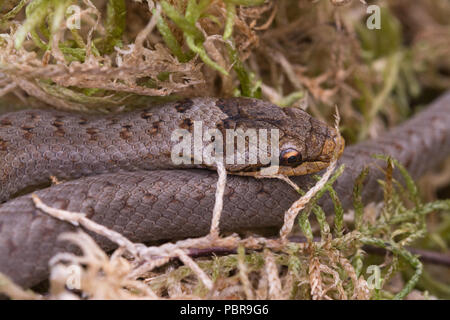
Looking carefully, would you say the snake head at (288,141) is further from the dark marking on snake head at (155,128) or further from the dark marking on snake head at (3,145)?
the dark marking on snake head at (3,145)

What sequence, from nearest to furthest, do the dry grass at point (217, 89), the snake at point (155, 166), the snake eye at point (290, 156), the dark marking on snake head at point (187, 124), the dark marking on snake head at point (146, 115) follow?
the dry grass at point (217, 89)
the snake at point (155, 166)
the snake eye at point (290, 156)
the dark marking on snake head at point (187, 124)
the dark marking on snake head at point (146, 115)

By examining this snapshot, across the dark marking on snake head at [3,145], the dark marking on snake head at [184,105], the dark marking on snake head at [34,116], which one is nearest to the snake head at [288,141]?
the dark marking on snake head at [184,105]

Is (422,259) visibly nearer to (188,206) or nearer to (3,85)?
(188,206)

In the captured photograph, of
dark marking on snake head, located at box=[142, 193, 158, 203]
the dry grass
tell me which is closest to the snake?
dark marking on snake head, located at box=[142, 193, 158, 203]

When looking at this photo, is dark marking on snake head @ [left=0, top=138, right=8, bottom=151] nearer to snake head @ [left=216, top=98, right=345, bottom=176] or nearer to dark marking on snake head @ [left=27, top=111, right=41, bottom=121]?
dark marking on snake head @ [left=27, top=111, right=41, bottom=121]

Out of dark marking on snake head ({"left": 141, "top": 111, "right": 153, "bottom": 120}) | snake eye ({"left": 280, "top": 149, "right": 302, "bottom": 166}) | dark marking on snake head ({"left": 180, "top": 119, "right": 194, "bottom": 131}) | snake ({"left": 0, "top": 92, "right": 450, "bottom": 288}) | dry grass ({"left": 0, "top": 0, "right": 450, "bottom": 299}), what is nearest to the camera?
dry grass ({"left": 0, "top": 0, "right": 450, "bottom": 299})

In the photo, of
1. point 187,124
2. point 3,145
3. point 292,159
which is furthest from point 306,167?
point 3,145
